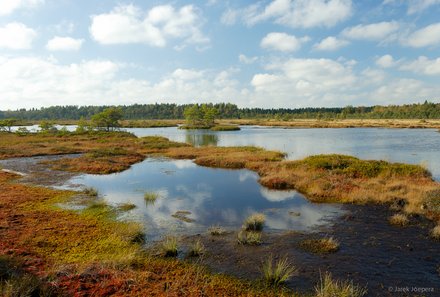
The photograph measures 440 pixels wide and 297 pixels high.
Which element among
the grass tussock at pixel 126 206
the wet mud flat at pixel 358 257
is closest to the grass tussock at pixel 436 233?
the wet mud flat at pixel 358 257

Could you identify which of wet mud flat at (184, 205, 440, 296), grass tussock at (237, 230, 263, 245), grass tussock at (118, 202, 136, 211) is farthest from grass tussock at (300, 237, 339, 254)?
grass tussock at (118, 202, 136, 211)

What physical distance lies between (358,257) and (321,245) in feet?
5.78

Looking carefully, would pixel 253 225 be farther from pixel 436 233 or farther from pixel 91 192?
pixel 91 192

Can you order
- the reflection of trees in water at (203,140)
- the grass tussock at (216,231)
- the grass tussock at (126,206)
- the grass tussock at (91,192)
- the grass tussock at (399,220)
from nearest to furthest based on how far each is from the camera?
the grass tussock at (216,231)
the grass tussock at (399,220)
the grass tussock at (126,206)
the grass tussock at (91,192)
the reflection of trees in water at (203,140)

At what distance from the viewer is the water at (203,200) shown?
18.9m

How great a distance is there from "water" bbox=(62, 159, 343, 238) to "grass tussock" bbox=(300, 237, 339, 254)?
8.11 ft

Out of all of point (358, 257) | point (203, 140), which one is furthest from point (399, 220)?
point (203, 140)

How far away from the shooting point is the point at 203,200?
961 inches

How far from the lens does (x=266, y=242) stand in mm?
15734

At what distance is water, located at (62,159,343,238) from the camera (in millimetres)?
18906

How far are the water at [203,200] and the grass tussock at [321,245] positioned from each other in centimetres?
247

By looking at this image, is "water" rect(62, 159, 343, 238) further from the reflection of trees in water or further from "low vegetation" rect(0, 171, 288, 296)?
the reflection of trees in water

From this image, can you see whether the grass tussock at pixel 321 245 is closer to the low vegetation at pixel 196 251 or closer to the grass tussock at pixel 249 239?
the grass tussock at pixel 249 239

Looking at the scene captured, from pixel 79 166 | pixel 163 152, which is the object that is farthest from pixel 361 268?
pixel 163 152
